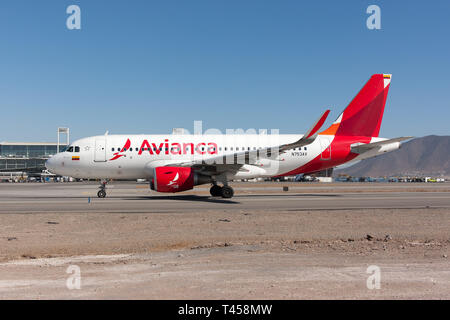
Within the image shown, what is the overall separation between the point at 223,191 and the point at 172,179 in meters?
3.77

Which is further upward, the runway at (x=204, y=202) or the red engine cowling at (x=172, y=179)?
the red engine cowling at (x=172, y=179)

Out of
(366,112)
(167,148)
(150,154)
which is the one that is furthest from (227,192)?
(366,112)

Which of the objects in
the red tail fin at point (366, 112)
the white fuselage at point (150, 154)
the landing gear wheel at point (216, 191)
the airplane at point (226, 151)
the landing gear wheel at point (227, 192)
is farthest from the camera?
the red tail fin at point (366, 112)

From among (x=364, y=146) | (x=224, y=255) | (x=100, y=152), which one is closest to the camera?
(x=224, y=255)

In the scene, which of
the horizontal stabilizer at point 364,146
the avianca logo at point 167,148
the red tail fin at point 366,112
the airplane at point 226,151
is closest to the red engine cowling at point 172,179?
the airplane at point 226,151

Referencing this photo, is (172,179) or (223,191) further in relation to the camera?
(223,191)

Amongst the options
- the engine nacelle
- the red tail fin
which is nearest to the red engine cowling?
the engine nacelle

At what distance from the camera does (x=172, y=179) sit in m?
24.2

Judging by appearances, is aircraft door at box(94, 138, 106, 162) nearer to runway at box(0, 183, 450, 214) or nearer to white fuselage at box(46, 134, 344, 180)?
white fuselage at box(46, 134, 344, 180)

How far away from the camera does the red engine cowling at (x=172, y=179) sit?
24156 mm

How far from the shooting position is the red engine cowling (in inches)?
951

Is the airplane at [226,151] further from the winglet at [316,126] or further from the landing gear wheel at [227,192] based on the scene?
the winglet at [316,126]

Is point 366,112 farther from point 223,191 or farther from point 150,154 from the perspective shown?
point 150,154

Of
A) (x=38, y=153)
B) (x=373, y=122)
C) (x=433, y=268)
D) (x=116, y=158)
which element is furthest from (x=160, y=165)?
(x=38, y=153)
